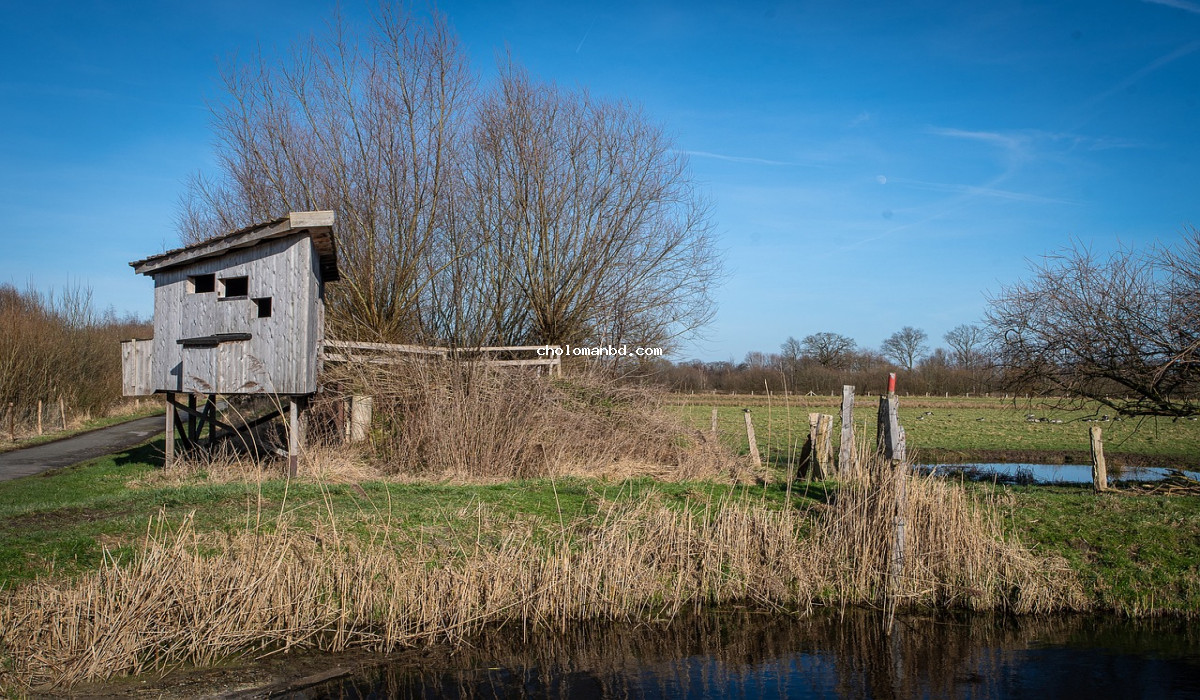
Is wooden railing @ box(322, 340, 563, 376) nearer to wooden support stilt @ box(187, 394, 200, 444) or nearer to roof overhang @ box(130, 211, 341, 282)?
roof overhang @ box(130, 211, 341, 282)

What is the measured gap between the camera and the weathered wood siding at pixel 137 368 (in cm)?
1575

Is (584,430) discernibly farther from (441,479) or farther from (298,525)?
(298,525)

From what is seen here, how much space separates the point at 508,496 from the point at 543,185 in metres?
15.0

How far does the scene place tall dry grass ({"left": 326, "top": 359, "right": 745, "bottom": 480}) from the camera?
1426 cm

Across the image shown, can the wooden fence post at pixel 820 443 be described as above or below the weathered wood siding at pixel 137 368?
below

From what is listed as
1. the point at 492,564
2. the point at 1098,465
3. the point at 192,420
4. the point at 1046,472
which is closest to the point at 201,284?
the point at 192,420

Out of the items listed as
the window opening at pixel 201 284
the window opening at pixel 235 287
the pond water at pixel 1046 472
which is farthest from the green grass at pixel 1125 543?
the window opening at pixel 201 284

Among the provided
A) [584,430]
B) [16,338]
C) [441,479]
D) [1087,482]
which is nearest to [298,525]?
[441,479]

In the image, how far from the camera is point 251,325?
1442cm

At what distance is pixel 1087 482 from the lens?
1669 centimetres

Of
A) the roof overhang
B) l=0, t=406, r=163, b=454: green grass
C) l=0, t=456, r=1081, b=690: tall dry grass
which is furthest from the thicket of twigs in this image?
l=0, t=456, r=1081, b=690: tall dry grass

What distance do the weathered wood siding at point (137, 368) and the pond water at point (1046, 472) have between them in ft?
54.8

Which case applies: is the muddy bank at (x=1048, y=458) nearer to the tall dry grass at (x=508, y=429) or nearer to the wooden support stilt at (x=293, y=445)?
the tall dry grass at (x=508, y=429)

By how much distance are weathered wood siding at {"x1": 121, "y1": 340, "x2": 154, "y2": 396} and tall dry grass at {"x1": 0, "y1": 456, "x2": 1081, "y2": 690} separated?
8007 millimetres
